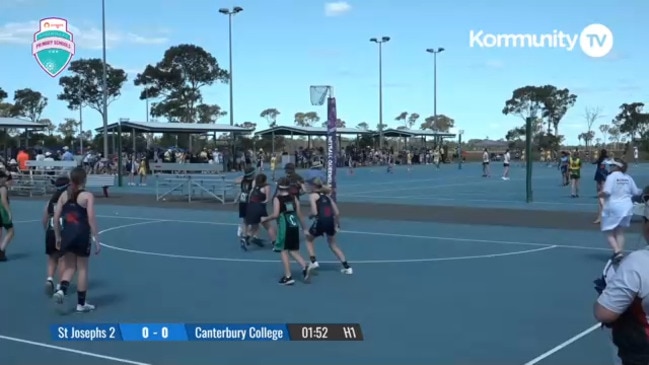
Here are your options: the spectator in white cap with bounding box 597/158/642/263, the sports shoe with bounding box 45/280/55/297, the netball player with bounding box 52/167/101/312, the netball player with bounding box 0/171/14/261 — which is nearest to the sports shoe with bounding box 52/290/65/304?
the netball player with bounding box 52/167/101/312

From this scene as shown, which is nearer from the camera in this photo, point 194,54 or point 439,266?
point 439,266

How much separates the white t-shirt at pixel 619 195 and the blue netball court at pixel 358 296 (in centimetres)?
93

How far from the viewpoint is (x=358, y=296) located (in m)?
9.69

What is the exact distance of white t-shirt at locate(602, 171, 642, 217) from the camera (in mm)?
11594

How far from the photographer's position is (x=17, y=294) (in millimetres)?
10023

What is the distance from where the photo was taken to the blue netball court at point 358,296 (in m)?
7.12

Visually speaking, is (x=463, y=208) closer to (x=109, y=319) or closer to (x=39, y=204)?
(x=39, y=204)

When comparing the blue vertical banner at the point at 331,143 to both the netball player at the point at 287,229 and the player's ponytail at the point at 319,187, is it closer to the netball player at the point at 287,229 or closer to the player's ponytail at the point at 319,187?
the player's ponytail at the point at 319,187

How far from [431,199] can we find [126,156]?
27734mm

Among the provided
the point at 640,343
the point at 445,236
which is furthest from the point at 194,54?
the point at 640,343

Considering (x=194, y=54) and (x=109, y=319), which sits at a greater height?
(x=194, y=54)

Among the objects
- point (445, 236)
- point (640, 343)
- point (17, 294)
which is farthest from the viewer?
point (445, 236)

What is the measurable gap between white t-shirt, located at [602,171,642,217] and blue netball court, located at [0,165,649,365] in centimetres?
93

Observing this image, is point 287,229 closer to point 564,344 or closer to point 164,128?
point 564,344
